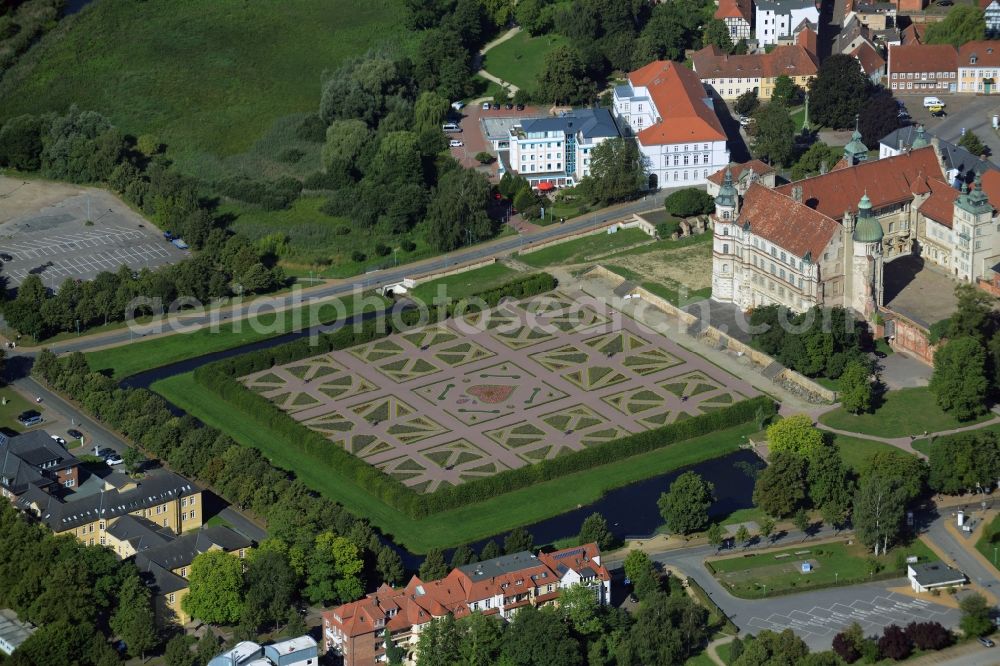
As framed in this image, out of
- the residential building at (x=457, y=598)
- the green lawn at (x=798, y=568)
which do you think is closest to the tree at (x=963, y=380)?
the green lawn at (x=798, y=568)

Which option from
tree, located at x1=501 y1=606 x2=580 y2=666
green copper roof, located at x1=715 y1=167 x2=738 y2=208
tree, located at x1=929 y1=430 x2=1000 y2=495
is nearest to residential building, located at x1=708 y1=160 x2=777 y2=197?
green copper roof, located at x1=715 y1=167 x2=738 y2=208

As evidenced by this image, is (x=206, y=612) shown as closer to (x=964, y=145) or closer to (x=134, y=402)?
(x=134, y=402)

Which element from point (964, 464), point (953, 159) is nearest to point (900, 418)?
point (964, 464)

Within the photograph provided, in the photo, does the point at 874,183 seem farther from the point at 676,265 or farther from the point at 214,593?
the point at 214,593

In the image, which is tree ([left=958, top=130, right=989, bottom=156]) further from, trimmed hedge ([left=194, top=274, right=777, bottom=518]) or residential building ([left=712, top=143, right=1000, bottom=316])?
trimmed hedge ([left=194, top=274, right=777, bottom=518])

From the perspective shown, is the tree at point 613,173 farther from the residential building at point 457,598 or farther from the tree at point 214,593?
the tree at point 214,593

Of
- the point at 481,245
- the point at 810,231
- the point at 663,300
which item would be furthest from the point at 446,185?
the point at 810,231

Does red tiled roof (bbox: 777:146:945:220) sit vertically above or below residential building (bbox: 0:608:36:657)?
above
